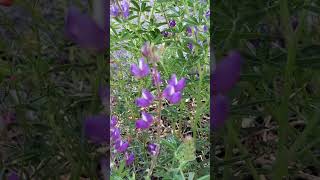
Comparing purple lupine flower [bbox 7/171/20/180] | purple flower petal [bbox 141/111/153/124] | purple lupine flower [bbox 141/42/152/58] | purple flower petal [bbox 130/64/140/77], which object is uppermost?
purple lupine flower [bbox 141/42/152/58]

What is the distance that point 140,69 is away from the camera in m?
0.68

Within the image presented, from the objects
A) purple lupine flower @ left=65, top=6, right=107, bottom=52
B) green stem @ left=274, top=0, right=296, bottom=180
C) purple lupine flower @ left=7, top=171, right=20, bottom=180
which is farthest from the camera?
purple lupine flower @ left=7, top=171, right=20, bottom=180

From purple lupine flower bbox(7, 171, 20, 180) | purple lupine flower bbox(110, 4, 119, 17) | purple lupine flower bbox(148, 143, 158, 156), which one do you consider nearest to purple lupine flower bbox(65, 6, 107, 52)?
purple lupine flower bbox(110, 4, 119, 17)

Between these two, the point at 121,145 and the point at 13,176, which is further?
the point at 13,176

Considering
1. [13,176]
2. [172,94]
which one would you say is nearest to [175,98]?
[172,94]

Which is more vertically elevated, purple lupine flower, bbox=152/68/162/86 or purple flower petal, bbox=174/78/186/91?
purple lupine flower, bbox=152/68/162/86

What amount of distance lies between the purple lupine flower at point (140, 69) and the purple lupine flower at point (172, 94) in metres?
0.03

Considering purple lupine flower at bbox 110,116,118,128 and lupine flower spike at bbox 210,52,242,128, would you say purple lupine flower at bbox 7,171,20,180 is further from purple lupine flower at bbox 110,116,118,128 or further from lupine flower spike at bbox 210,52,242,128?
lupine flower spike at bbox 210,52,242,128

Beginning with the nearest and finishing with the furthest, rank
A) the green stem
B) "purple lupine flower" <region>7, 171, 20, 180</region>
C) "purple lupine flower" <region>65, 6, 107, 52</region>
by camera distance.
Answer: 1. the green stem
2. "purple lupine flower" <region>65, 6, 107, 52</region>
3. "purple lupine flower" <region>7, 171, 20, 180</region>

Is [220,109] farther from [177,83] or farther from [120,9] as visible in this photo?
[120,9]

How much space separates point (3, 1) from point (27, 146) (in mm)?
218

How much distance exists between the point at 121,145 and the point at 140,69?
0.10 m

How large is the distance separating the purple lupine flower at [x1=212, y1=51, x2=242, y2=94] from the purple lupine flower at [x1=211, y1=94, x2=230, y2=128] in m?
0.01

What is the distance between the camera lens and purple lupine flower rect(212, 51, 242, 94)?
2.07 feet
